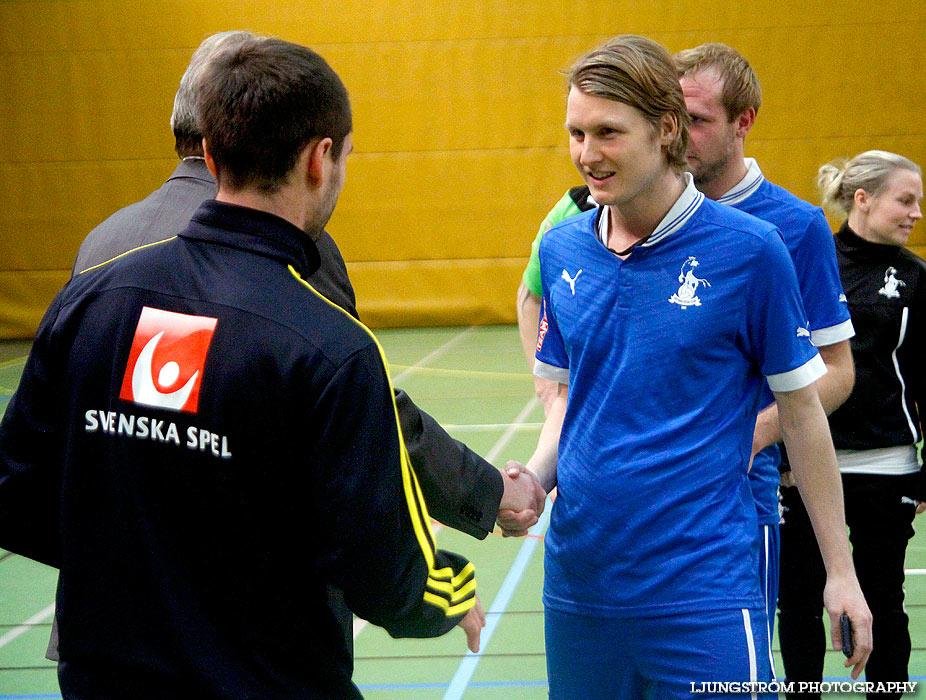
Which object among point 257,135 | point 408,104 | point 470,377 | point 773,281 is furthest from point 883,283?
point 408,104

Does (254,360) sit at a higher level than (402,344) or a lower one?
higher

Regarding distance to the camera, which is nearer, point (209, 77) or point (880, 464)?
point (209, 77)

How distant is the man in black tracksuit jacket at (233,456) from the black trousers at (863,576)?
1706 millimetres

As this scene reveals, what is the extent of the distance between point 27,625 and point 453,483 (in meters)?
2.75

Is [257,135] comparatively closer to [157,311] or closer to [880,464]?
[157,311]

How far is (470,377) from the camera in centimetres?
896

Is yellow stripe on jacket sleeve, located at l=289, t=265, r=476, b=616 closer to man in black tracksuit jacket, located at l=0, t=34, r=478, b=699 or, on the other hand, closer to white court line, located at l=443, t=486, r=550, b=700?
man in black tracksuit jacket, located at l=0, t=34, r=478, b=699

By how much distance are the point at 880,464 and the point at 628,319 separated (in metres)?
1.40

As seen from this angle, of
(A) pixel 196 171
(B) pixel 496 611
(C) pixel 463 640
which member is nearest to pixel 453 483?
(A) pixel 196 171

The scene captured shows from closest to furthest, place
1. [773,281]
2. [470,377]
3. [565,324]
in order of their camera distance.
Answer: [773,281] < [565,324] < [470,377]

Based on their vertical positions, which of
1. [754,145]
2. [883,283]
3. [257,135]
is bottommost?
[754,145]

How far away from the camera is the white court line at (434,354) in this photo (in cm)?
891

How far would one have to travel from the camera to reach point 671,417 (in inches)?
71.4

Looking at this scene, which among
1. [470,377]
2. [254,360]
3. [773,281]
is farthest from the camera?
[470,377]
